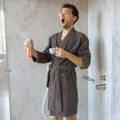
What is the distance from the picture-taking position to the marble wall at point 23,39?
A: 1.86 meters

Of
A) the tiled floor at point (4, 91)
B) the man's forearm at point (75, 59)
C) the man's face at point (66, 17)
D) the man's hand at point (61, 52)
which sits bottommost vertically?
the tiled floor at point (4, 91)

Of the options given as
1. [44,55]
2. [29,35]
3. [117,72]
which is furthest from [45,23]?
[117,72]

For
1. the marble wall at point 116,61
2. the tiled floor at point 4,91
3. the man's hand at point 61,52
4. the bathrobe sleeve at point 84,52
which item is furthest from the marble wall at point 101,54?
the tiled floor at point 4,91

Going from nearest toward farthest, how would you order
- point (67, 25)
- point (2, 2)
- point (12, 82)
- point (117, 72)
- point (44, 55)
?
1. point (117, 72)
2. point (67, 25)
3. point (44, 55)
4. point (2, 2)
5. point (12, 82)

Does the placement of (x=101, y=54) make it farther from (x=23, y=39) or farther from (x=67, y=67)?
(x=23, y=39)

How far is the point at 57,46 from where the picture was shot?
5.26 ft

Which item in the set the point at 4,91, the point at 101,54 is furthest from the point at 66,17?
the point at 4,91

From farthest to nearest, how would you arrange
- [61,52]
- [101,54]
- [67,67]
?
[101,54] < [67,67] < [61,52]

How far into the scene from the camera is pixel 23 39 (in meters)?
1.89

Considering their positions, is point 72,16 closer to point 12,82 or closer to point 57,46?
point 57,46

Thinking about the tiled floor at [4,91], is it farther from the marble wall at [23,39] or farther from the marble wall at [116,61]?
the marble wall at [116,61]

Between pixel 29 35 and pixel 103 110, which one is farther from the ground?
pixel 29 35

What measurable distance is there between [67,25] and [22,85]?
0.71 metres

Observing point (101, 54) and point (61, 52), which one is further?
point (101, 54)
